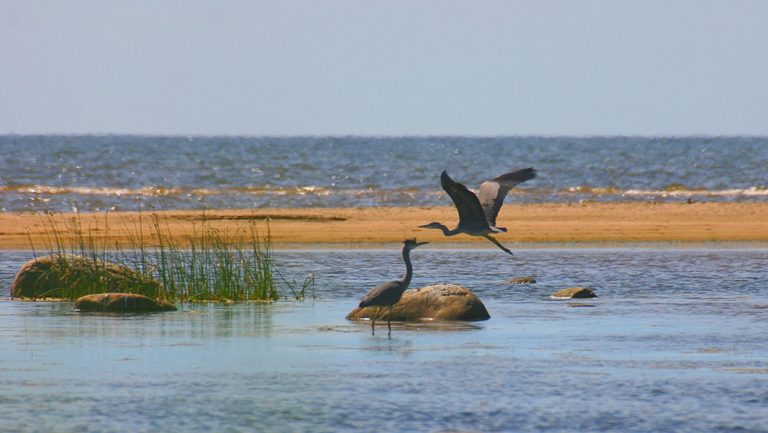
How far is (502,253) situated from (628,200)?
67.6 feet

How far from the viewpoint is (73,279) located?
22.2 m

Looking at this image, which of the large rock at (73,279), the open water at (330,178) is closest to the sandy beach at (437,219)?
the open water at (330,178)

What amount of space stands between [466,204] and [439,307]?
1.44m

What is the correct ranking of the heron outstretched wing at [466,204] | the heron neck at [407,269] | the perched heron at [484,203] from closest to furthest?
the heron neck at [407,269], the heron outstretched wing at [466,204], the perched heron at [484,203]

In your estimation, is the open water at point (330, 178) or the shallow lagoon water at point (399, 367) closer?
the shallow lagoon water at point (399, 367)

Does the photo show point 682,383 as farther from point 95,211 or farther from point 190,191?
point 190,191

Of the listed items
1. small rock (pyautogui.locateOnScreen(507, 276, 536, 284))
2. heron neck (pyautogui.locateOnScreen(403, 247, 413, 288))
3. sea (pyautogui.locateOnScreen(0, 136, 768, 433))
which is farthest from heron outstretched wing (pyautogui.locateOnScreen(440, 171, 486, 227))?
small rock (pyautogui.locateOnScreen(507, 276, 536, 284))

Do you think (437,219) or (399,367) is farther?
(437,219)

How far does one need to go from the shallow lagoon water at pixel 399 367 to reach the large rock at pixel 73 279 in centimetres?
59

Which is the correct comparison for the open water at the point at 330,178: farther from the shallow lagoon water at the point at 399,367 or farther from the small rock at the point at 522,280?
the shallow lagoon water at the point at 399,367

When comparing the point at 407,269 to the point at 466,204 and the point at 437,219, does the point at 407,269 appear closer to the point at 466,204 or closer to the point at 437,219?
the point at 466,204

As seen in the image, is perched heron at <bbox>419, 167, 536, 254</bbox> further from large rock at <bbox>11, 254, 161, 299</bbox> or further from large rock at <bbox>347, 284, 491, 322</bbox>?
large rock at <bbox>11, 254, 161, 299</bbox>

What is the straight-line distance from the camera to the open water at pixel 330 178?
5253 centimetres

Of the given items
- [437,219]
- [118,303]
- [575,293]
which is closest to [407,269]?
[118,303]
